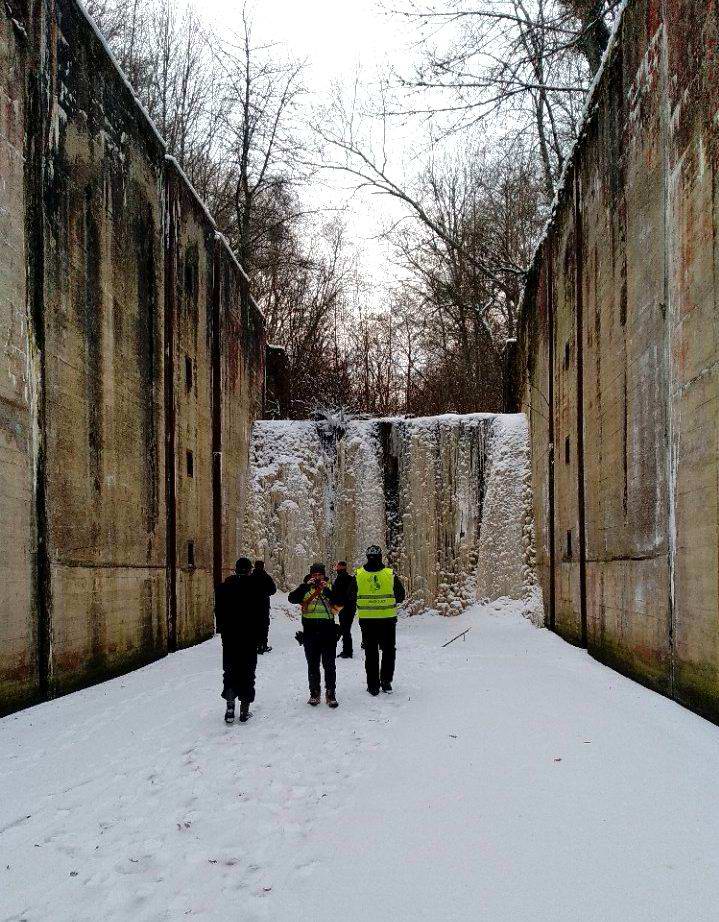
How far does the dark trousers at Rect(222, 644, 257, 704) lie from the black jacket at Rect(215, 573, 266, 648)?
98 millimetres

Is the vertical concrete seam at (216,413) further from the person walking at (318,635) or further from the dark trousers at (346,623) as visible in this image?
the person walking at (318,635)

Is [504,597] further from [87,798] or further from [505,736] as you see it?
[87,798]

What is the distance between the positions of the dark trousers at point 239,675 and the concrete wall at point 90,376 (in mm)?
1931

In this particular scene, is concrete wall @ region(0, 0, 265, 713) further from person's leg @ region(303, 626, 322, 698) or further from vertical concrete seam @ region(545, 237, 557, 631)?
vertical concrete seam @ region(545, 237, 557, 631)

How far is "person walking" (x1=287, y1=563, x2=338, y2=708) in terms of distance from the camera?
25.3ft

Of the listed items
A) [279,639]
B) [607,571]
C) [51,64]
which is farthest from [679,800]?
[279,639]

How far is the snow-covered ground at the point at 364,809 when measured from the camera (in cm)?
345

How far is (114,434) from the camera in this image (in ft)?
32.7

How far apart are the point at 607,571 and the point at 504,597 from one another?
6.87 m

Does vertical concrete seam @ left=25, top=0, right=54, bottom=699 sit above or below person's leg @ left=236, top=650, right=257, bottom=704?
above

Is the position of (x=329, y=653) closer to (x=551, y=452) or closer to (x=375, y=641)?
(x=375, y=641)

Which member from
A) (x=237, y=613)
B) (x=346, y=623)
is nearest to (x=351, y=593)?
(x=346, y=623)

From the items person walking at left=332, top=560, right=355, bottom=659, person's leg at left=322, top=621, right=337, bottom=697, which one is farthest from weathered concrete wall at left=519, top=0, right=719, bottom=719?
person walking at left=332, top=560, right=355, bottom=659

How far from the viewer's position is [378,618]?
8.36m
